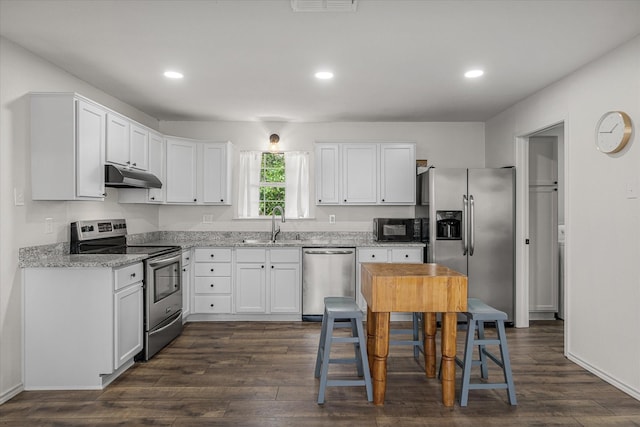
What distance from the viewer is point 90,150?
3156 millimetres

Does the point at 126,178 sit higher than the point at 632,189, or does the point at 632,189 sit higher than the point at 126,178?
the point at 126,178

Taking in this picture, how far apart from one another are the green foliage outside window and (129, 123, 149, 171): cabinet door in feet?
5.08

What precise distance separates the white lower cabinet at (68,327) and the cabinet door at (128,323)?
0.19ft

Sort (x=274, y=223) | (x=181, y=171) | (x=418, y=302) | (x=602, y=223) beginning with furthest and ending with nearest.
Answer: (x=274, y=223) < (x=181, y=171) < (x=602, y=223) < (x=418, y=302)

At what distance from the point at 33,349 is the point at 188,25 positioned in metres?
2.56

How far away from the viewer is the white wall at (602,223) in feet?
9.05

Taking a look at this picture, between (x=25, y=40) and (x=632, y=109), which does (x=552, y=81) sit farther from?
(x=25, y=40)

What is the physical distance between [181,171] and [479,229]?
142 inches

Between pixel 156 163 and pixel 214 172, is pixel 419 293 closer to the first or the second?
pixel 214 172

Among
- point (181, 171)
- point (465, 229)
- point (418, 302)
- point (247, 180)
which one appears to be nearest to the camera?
point (418, 302)

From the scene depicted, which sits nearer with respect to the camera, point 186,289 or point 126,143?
point 126,143

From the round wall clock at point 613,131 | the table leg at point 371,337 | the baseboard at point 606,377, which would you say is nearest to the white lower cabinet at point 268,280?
the table leg at point 371,337

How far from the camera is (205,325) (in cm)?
451

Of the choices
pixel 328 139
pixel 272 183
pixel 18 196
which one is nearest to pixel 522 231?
pixel 328 139
